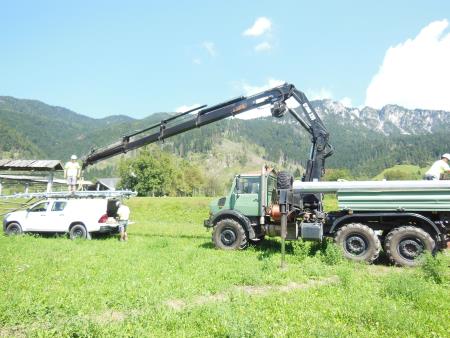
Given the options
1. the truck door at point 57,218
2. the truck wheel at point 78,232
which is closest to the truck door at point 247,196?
the truck wheel at point 78,232

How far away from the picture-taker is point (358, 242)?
1204cm

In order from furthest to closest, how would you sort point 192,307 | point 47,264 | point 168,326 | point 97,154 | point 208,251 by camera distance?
1. point 97,154
2. point 208,251
3. point 47,264
4. point 192,307
5. point 168,326

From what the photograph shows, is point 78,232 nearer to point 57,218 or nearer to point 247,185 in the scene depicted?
point 57,218

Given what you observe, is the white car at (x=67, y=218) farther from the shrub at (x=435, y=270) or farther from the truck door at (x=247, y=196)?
the shrub at (x=435, y=270)

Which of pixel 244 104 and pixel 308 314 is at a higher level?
pixel 244 104

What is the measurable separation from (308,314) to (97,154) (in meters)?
15.6

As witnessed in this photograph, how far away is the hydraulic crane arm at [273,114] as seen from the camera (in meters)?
15.0

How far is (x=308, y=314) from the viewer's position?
662 cm

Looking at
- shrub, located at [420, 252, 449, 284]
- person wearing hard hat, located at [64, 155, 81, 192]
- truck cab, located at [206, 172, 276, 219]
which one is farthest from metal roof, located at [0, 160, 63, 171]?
shrub, located at [420, 252, 449, 284]

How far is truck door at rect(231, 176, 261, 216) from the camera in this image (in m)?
14.2

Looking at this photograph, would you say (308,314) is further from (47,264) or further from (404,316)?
(47,264)

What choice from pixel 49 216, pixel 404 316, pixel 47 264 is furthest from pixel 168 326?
pixel 49 216

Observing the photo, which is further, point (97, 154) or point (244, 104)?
point (97, 154)

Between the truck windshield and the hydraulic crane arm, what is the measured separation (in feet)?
6.81
